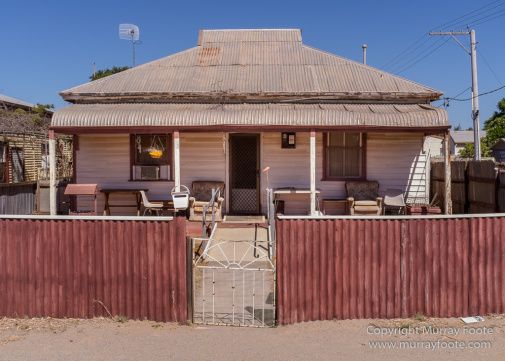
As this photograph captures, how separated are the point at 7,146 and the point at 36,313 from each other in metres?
15.9

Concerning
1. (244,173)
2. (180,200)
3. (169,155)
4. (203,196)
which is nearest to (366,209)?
(244,173)

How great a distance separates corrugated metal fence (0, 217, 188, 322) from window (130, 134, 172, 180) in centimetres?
725

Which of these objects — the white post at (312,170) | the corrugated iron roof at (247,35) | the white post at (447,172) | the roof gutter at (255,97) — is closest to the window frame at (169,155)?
the roof gutter at (255,97)

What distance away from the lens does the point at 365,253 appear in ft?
20.8

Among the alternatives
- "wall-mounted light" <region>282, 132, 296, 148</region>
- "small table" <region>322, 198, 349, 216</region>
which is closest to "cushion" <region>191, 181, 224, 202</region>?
"wall-mounted light" <region>282, 132, 296, 148</region>

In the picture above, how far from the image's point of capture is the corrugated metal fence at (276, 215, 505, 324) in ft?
20.7

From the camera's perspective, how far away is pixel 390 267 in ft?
20.8

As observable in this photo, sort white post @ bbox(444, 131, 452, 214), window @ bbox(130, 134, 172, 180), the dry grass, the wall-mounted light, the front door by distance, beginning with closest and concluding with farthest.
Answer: the dry grass
white post @ bbox(444, 131, 452, 214)
the wall-mounted light
window @ bbox(130, 134, 172, 180)
the front door

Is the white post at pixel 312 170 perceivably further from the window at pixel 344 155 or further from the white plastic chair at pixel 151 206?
the white plastic chair at pixel 151 206

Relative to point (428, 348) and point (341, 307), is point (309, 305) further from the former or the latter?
point (428, 348)

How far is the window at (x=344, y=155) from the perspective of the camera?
44.6 feet

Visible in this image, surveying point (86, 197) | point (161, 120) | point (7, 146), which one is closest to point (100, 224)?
point (161, 120)

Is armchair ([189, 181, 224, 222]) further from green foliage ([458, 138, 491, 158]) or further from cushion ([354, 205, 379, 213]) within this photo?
green foliage ([458, 138, 491, 158])

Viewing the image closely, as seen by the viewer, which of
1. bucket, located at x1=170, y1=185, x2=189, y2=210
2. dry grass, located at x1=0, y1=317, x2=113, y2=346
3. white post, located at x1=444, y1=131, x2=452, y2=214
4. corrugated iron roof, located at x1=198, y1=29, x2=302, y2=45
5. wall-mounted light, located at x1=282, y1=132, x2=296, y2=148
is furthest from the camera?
corrugated iron roof, located at x1=198, y1=29, x2=302, y2=45
